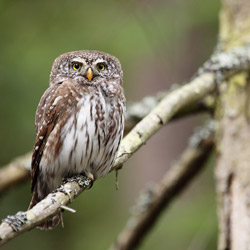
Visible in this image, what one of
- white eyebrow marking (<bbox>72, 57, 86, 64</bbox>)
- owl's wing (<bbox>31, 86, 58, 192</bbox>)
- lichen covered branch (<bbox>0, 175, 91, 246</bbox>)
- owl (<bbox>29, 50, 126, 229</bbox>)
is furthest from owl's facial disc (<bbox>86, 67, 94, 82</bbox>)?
lichen covered branch (<bbox>0, 175, 91, 246</bbox>)

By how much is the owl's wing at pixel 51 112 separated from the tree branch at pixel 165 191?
1105mm

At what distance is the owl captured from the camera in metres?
3.79

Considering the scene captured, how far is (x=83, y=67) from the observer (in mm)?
4094

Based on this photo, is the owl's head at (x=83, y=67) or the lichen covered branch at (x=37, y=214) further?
the owl's head at (x=83, y=67)

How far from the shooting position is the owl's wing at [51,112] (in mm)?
3822

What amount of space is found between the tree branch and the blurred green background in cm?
57

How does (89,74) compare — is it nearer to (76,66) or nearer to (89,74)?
(89,74)

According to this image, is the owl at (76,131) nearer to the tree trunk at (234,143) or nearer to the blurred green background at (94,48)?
the tree trunk at (234,143)

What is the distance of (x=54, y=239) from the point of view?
24.8 feet

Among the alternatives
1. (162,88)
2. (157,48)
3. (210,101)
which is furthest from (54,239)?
(210,101)

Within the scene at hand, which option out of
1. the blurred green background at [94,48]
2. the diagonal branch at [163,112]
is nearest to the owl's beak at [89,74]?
the diagonal branch at [163,112]

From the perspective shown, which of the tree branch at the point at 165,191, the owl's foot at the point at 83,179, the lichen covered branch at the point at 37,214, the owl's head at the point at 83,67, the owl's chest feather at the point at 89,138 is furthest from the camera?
the tree branch at the point at 165,191

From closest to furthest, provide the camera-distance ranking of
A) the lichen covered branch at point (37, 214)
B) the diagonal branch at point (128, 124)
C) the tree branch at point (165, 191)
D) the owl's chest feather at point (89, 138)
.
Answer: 1. the lichen covered branch at point (37, 214)
2. the owl's chest feather at point (89, 138)
3. the diagonal branch at point (128, 124)
4. the tree branch at point (165, 191)

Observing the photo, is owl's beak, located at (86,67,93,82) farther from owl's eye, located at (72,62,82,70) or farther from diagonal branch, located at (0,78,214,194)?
diagonal branch, located at (0,78,214,194)
